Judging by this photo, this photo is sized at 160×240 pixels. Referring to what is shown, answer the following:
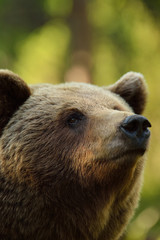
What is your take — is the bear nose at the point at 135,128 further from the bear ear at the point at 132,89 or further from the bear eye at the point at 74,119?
the bear ear at the point at 132,89

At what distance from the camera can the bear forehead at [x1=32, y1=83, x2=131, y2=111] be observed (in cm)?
462

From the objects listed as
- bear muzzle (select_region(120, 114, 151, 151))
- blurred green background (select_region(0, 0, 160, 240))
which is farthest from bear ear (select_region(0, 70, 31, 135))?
blurred green background (select_region(0, 0, 160, 240))

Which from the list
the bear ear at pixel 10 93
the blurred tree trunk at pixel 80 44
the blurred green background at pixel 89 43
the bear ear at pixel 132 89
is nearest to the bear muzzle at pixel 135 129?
the bear ear at pixel 10 93

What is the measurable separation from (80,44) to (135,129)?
10.0 meters

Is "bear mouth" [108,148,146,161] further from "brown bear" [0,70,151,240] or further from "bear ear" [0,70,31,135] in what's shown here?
"bear ear" [0,70,31,135]

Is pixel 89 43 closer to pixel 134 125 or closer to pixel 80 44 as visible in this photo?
pixel 80 44

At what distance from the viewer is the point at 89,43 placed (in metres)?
13.9

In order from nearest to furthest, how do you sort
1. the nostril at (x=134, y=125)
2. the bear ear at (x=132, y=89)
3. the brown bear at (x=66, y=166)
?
the nostril at (x=134, y=125) → the brown bear at (x=66, y=166) → the bear ear at (x=132, y=89)

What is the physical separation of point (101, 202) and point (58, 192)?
17.6 inches

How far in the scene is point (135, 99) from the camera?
5.47 meters

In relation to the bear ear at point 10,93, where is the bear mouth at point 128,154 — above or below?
below

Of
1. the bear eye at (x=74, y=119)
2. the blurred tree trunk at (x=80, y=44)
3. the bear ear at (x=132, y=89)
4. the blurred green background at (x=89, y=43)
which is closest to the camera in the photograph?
the bear eye at (x=74, y=119)

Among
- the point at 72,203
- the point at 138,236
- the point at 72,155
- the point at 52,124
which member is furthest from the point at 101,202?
the point at 138,236

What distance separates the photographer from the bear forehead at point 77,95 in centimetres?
462
